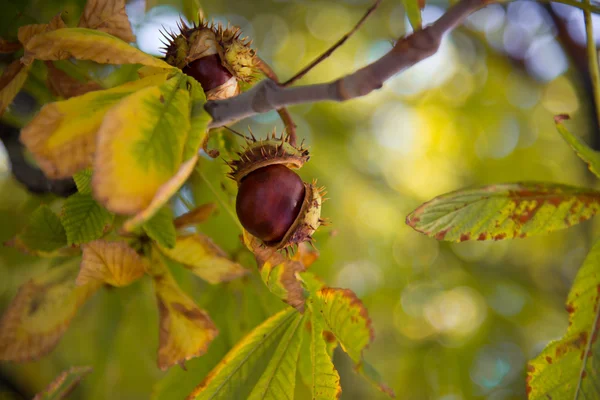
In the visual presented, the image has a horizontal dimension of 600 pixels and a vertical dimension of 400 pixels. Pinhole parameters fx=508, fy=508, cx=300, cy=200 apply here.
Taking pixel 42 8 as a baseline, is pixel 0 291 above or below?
below

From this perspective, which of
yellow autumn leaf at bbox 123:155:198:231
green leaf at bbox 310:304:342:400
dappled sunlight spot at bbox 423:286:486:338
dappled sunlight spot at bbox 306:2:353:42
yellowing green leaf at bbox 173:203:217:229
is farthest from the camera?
dappled sunlight spot at bbox 306:2:353:42

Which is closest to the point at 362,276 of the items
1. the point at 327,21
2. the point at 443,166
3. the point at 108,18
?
the point at 443,166

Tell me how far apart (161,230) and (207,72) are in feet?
0.85

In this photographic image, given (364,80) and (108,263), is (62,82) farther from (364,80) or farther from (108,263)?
(364,80)

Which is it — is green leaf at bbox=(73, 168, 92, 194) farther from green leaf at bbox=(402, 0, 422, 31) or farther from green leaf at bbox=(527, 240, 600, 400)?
green leaf at bbox=(527, 240, 600, 400)

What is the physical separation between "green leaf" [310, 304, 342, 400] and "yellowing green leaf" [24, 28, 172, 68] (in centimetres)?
42

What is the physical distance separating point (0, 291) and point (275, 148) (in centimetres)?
110

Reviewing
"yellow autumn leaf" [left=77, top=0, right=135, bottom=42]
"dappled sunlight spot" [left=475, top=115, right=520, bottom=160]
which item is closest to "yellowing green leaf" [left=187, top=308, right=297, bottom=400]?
"yellow autumn leaf" [left=77, top=0, right=135, bottom=42]

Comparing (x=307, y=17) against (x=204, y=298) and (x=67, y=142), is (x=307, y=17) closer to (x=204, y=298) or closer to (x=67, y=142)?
(x=204, y=298)

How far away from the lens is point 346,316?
2.36 feet

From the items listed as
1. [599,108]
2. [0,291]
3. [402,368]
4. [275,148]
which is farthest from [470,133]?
[0,291]

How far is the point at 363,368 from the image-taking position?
0.71 meters

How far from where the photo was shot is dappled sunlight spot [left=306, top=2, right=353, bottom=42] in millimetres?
2314

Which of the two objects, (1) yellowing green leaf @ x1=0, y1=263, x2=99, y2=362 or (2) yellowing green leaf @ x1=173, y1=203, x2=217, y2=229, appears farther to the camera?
(2) yellowing green leaf @ x1=173, y1=203, x2=217, y2=229
